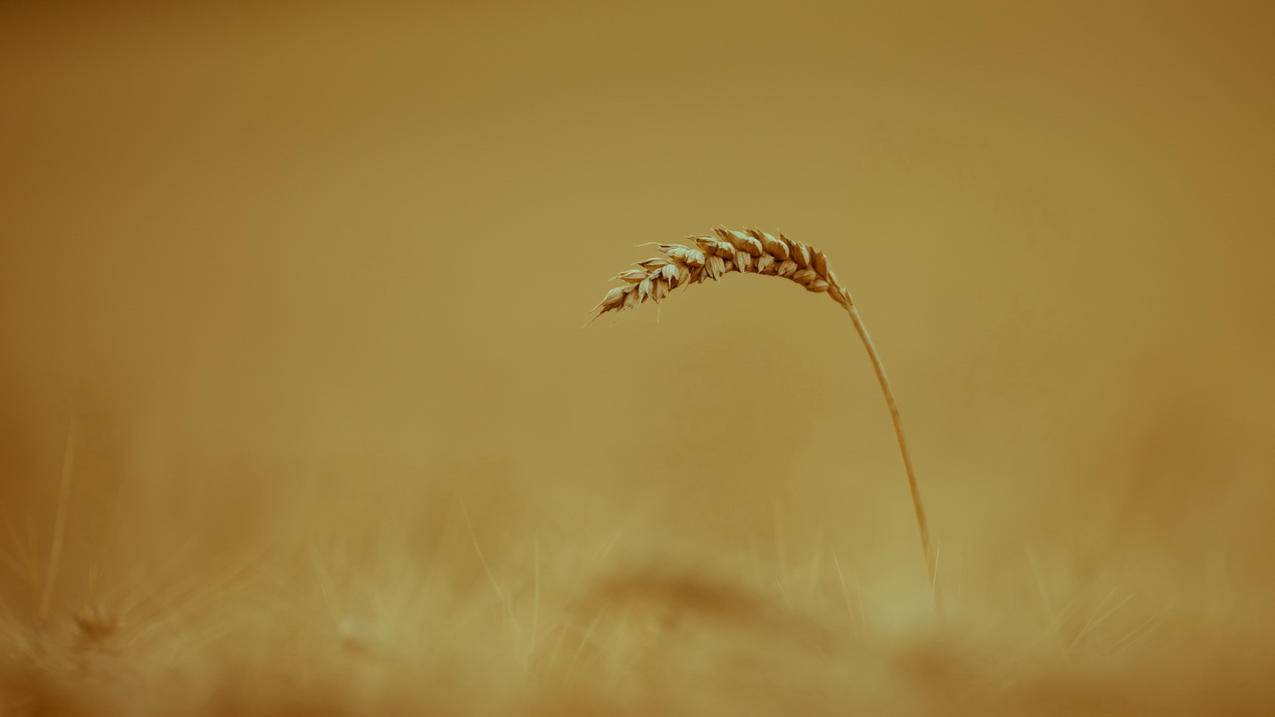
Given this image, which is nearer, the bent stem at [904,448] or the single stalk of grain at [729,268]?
the single stalk of grain at [729,268]

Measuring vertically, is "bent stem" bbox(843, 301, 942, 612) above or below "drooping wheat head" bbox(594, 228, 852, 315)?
below

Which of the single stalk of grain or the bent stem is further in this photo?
the bent stem

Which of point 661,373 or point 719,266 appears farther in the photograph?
point 661,373

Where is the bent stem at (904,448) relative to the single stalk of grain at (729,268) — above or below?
below

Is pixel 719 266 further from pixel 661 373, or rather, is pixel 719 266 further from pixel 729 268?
pixel 661 373

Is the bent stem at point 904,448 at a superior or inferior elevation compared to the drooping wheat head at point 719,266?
inferior

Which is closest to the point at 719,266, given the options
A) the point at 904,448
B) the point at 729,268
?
the point at 729,268
